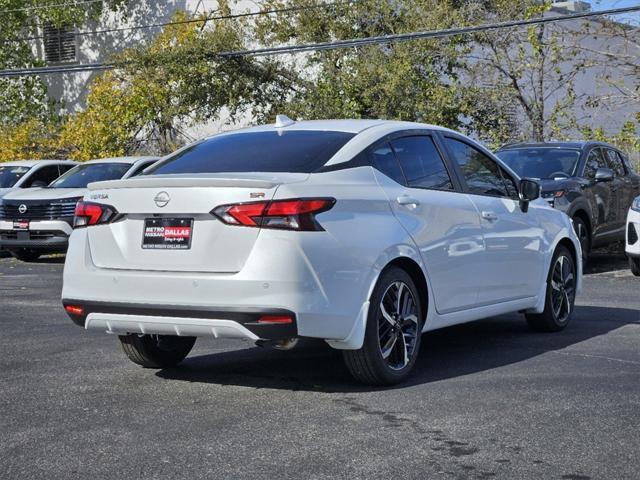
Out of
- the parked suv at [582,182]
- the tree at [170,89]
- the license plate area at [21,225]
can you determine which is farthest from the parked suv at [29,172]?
the parked suv at [582,182]

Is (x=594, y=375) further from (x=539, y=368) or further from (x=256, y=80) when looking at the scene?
(x=256, y=80)

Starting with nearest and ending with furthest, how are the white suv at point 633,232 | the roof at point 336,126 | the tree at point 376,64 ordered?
the roof at point 336,126, the white suv at point 633,232, the tree at point 376,64

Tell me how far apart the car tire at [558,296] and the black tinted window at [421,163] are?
1798 millimetres

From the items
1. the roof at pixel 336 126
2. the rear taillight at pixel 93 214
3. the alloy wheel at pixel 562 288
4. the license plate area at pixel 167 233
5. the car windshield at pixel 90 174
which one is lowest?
the alloy wheel at pixel 562 288

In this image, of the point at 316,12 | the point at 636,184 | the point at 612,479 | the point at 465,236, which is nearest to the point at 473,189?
the point at 465,236

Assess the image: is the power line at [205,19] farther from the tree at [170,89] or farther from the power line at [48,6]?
the power line at [48,6]

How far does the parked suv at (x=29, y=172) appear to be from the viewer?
70.3 ft

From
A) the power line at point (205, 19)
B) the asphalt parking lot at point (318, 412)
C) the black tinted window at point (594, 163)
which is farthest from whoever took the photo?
the power line at point (205, 19)

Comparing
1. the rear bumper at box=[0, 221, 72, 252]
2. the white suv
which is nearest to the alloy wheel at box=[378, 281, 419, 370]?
the white suv

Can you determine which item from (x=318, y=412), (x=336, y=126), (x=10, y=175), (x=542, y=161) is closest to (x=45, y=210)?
(x=10, y=175)

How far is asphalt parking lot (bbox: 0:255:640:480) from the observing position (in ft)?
17.0

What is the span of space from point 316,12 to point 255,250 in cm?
2340

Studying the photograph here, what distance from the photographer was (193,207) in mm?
6496

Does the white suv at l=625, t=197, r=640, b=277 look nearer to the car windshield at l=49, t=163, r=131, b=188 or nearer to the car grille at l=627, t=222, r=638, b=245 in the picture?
the car grille at l=627, t=222, r=638, b=245
